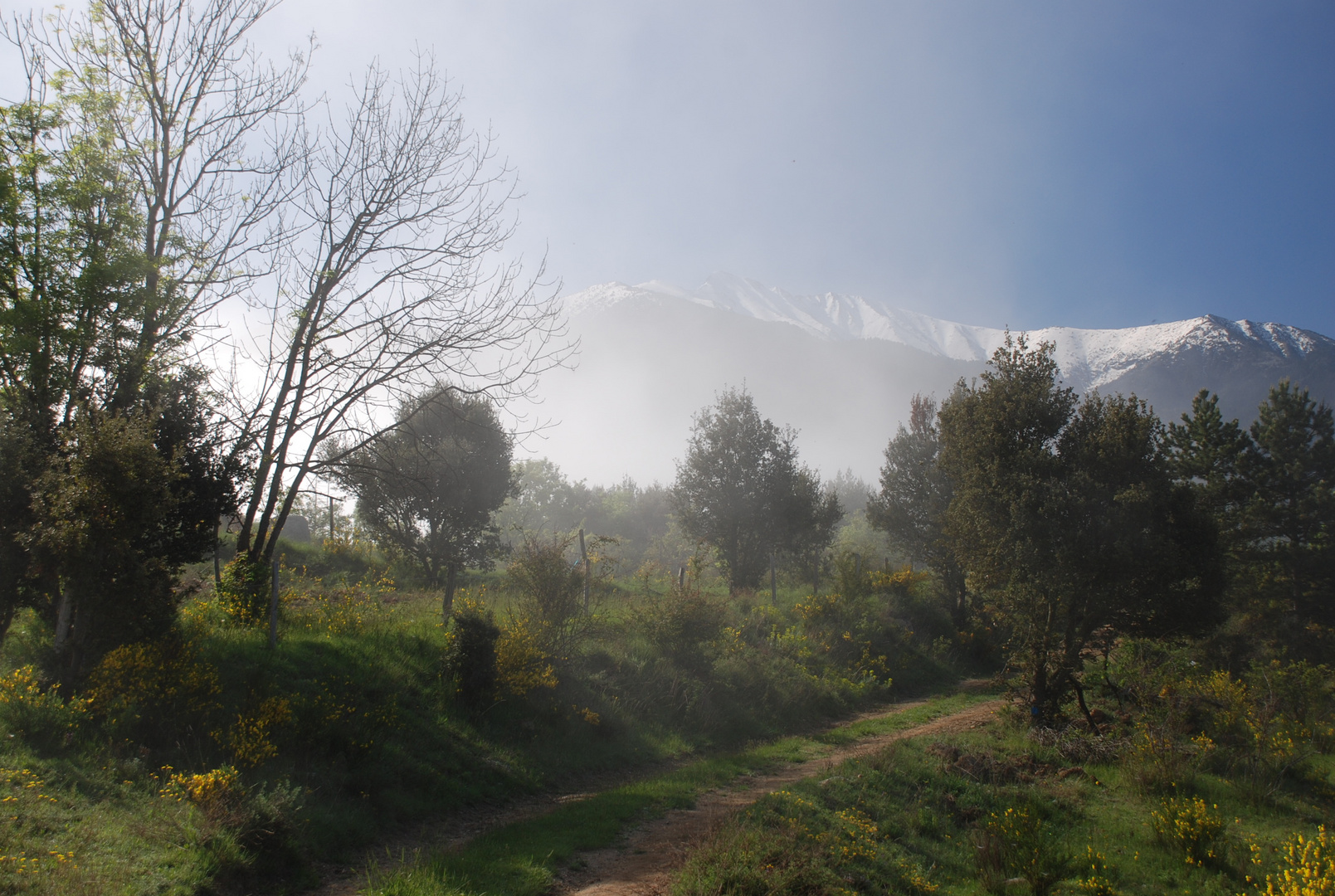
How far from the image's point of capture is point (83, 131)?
1084 centimetres

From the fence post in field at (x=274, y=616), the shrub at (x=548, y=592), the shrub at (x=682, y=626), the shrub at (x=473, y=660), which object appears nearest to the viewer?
the fence post in field at (x=274, y=616)

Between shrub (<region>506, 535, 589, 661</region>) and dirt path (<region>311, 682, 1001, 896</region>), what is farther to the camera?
shrub (<region>506, 535, 589, 661</region>)

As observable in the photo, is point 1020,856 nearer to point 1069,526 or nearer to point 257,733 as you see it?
point 1069,526

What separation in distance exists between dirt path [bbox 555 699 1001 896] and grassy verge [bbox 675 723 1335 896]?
1.49 feet

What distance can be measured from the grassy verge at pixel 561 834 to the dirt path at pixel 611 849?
252 mm

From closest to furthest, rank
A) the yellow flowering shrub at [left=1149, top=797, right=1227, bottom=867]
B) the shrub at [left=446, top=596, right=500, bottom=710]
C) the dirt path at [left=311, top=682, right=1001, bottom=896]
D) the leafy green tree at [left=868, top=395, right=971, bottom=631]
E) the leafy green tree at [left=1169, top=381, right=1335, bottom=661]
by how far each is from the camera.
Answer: the dirt path at [left=311, top=682, right=1001, bottom=896] < the yellow flowering shrub at [left=1149, top=797, right=1227, bottom=867] < the shrub at [left=446, top=596, right=500, bottom=710] < the leafy green tree at [left=1169, top=381, right=1335, bottom=661] < the leafy green tree at [left=868, top=395, right=971, bottom=631]

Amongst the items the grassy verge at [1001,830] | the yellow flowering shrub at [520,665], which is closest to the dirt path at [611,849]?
the grassy verge at [1001,830]

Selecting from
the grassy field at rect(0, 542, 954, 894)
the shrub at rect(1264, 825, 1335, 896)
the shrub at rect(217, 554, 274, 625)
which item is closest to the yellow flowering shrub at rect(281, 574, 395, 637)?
the grassy field at rect(0, 542, 954, 894)

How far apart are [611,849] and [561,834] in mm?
686

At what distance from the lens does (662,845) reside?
24.8ft

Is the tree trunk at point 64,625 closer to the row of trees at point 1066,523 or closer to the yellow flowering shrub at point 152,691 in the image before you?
the yellow flowering shrub at point 152,691

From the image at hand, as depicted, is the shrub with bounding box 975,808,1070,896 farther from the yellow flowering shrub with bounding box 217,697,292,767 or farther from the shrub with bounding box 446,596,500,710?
the yellow flowering shrub with bounding box 217,697,292,767

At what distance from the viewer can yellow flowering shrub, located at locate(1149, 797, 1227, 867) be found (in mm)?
7973

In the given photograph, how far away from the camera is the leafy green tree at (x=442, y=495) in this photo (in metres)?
18.1
